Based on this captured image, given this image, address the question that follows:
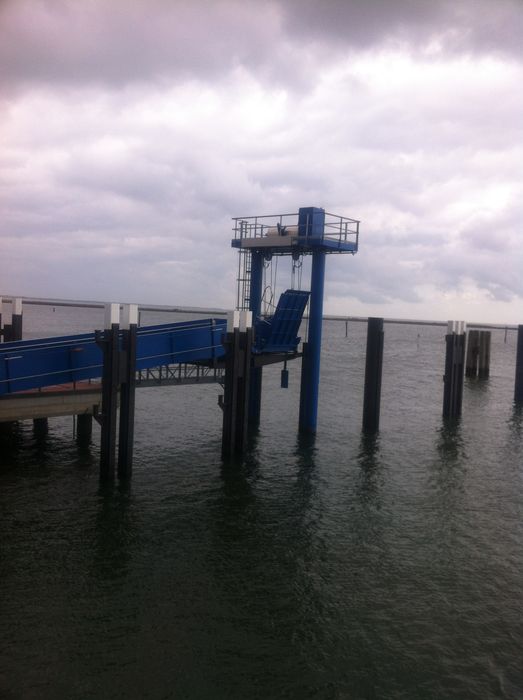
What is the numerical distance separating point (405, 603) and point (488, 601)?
5.72ft

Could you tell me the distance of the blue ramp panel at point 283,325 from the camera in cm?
2347

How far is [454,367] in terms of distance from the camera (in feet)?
98.6

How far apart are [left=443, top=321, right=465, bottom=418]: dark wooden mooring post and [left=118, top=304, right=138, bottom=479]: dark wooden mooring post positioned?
1777 cm

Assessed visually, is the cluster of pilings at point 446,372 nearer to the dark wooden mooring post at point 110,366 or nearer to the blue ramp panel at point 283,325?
the blue ramp panel at point 283,325

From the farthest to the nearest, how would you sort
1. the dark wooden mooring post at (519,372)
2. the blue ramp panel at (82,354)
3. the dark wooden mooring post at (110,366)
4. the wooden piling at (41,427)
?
the dark wooden mooring post at (519,372) → the wooden piling at (41,427) → the blue ramp panel at (82,354) → the dark wooden mooring post at (110,366)

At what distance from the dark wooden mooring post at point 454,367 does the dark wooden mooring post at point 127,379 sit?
17.8 meters

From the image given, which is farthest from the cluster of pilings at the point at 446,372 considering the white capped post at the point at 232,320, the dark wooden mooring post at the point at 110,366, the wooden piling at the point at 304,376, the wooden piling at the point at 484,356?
the wooden piling at the point at 484,356

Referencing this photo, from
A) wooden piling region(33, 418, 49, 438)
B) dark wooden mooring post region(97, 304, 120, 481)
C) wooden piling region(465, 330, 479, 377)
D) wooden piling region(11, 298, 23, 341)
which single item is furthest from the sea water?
wooden piling region(465, 330, 479, 377)

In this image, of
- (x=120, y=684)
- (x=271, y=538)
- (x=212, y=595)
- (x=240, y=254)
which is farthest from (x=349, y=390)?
(x=120, y=684)

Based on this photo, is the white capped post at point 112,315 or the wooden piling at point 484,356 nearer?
the white capped post at point 112,315

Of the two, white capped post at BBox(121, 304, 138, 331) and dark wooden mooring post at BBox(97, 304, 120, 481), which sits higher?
white capped post at BBox(121, 304, 138, 331)

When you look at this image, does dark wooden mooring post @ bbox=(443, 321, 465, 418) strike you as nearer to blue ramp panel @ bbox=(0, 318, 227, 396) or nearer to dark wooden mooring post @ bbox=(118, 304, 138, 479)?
blue ramp panel @ bbox=(0, 318, 227, 396)

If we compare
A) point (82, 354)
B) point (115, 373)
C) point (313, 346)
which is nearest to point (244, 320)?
point (115, 373)

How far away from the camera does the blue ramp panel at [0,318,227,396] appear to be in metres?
18.2
